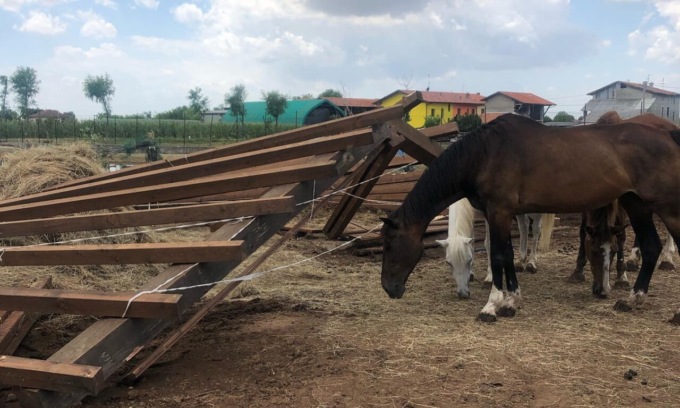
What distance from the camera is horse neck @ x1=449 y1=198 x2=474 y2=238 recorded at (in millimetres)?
6422

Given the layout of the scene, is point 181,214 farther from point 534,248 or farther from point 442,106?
point 442,106

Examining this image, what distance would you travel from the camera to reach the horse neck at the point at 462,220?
253 inches

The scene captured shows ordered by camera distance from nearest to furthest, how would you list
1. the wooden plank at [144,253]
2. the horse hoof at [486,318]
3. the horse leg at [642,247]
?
1. the wooden plank at [144,253]
2. the horse hoof at [486,318]
3. the horse leg at [642,247]

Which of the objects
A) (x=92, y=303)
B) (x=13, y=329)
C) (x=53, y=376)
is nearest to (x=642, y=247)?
(x=92, y=303)

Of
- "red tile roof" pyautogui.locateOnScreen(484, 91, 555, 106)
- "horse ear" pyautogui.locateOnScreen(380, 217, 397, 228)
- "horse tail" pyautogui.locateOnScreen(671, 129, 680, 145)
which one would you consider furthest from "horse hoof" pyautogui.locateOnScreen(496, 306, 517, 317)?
"red tile roof" pyautogui.locateOnScreen(484, 91, 555, 106)

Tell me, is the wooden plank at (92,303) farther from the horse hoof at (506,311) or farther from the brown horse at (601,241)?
the brown horse at (601,241)

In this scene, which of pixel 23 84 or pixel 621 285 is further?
pixel 23 84

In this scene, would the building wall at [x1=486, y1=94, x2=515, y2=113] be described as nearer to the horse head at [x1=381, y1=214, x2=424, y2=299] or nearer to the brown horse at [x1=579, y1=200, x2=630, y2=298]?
the brown horse at [x1=579, y1=200, x2=630, y2=298]

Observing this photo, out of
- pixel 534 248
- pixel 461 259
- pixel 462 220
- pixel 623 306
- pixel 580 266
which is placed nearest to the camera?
pixel 623 306

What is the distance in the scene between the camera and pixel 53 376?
2787 mm

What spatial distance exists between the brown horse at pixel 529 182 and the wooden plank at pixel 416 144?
0.28 m

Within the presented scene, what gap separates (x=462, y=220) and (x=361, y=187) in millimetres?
1297

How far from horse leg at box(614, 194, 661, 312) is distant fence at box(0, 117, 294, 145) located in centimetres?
2901

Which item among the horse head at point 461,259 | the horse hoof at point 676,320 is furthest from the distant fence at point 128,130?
the horse hoof at point 676,320
